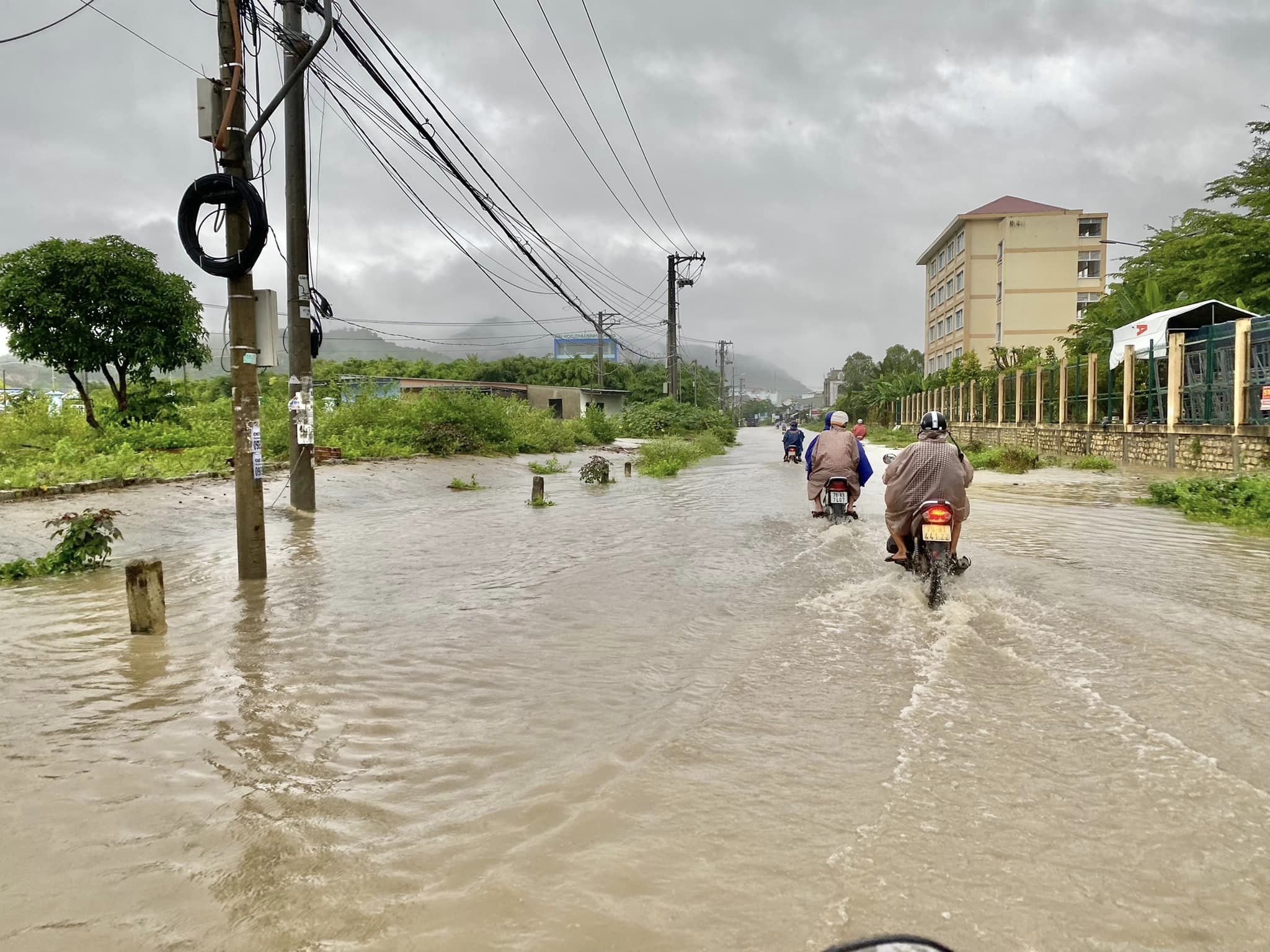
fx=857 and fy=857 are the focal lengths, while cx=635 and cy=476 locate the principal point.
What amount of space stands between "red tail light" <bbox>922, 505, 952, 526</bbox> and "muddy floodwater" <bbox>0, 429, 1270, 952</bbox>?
692mm

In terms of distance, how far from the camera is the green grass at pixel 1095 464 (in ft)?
66.3

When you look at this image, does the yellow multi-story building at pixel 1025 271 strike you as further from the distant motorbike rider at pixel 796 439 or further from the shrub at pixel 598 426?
the distant motorbike rider at pixel 796 439

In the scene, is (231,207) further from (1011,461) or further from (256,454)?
(1011,461)

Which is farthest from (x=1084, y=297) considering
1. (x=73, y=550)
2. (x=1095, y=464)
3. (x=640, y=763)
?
(x=640, y=763)

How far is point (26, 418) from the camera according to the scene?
1888 centimetres

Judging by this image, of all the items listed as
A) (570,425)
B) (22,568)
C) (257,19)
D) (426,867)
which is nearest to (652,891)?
(426,867)

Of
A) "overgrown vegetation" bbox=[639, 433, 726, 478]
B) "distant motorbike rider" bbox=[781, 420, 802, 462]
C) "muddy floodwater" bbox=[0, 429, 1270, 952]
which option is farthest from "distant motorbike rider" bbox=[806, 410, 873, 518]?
"distant motorbike rider" bbox=[781, 420, 802, 462]

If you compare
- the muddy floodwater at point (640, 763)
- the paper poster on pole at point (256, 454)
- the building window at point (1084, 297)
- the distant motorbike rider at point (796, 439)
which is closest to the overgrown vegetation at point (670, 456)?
the distant motorbike rider at point (796, 439)

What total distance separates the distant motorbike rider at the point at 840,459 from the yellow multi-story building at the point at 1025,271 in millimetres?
55944

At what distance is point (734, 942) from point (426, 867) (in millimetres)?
1077

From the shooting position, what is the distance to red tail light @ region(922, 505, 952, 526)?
6762 mm

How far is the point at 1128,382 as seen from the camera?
66.2 ft

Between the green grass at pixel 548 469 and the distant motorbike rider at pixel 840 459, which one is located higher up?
the distant motorbike rider at pixel 840 459

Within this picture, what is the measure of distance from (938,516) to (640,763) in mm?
3950
